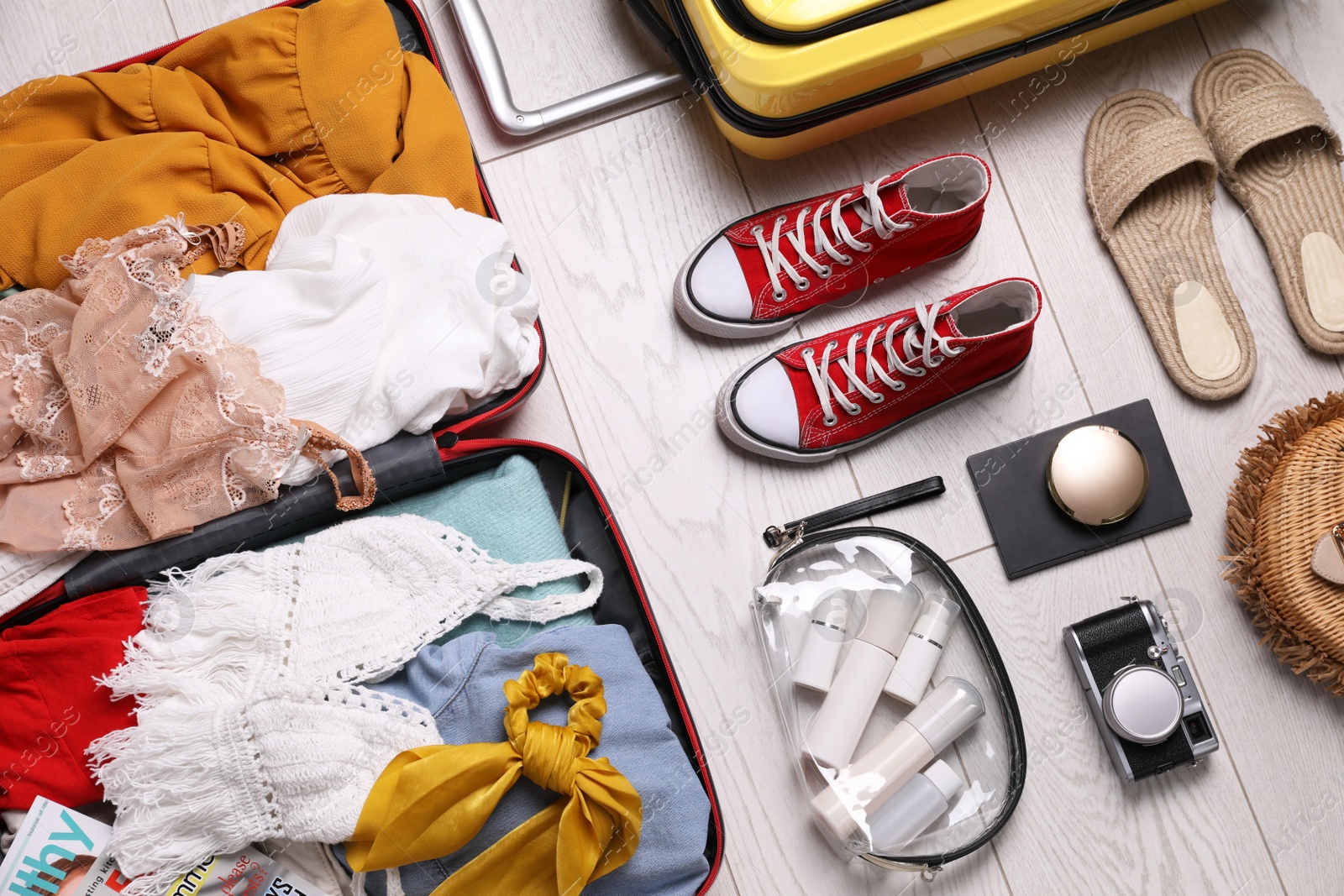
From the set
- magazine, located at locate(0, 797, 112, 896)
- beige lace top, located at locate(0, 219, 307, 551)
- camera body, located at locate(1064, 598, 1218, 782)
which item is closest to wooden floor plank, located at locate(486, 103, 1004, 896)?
camera body, located at locate(1064, 598, 1218, 782)

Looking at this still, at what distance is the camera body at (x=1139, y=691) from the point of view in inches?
35.5

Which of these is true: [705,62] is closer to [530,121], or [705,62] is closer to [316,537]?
[530,121]

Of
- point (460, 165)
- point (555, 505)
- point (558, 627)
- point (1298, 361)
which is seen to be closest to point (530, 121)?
point (460, 165)

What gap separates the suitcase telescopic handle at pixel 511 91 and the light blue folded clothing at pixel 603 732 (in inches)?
22.8

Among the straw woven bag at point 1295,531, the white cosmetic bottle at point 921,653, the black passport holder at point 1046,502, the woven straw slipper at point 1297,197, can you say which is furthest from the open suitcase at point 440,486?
the woven straw slipper at point 1297,197

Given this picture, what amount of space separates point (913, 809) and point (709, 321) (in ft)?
1.81

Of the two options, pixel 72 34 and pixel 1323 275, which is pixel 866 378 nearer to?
pixel 1323 275

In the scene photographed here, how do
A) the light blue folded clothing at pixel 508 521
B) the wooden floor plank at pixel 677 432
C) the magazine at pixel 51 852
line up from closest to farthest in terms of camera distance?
the magazine at pixel 51 852, the light blue folded clothing at pixel 508 521, the wooden floor plank at pixel 677 432

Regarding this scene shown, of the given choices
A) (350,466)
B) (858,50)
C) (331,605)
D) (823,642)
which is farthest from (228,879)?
(858,50)

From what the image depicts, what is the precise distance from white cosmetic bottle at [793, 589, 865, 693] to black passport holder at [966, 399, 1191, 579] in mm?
199

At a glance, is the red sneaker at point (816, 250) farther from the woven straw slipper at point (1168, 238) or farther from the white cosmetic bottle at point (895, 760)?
the white cosmetic bottle at point (895, 760)

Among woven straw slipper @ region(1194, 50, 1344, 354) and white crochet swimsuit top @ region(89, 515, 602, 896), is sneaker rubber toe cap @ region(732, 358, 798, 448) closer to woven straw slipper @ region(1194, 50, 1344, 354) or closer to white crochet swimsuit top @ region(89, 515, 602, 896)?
white crochet swimsuit top @ region(89, 515, 602, 896)

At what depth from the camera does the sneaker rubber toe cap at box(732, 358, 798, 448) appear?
37.5 inches

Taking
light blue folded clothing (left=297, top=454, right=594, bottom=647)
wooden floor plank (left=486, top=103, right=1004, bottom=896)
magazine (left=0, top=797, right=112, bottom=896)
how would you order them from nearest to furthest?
magazine (left=0, top=797, right=112, bottom=896) < light blue folded clothing (left=297, top=454, right=594, bottom=647) < wooden floor plank (left=486, top=103, right=1004, bottom=896)
